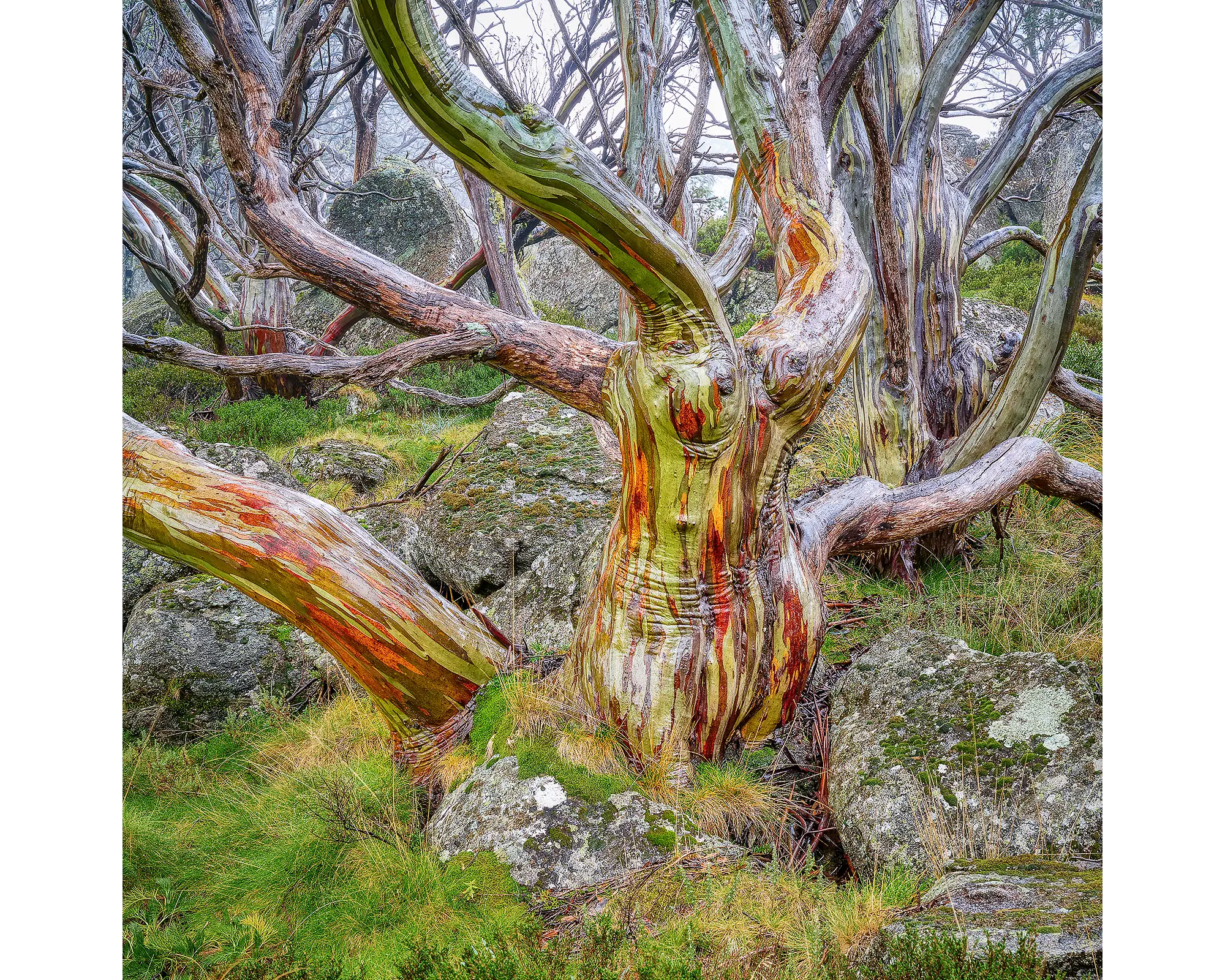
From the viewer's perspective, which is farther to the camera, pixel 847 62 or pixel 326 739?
pixel 326 739

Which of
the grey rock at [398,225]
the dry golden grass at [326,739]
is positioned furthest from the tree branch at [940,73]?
the grey rock at [398,225]

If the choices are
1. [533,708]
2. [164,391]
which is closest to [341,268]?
[533,708]

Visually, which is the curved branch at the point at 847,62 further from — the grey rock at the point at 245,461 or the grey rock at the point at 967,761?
the grey rock at the point at 245,461

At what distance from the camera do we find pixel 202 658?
3.87m

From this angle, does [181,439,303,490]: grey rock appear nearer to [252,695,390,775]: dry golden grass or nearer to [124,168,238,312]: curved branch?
[252,695,390,775]: dry golden grass

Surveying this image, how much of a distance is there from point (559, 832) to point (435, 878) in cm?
35

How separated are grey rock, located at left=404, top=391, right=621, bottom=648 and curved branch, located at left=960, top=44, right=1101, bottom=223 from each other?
2.60 meters

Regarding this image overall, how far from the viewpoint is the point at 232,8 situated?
3059 mm

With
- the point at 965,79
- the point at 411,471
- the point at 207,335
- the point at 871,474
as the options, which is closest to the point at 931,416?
the point at 871,474

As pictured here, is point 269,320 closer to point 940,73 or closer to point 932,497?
point 940,73

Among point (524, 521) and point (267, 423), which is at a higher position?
point (267, 423)

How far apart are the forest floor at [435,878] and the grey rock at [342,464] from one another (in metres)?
2.77

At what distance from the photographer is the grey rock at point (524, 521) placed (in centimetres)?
401

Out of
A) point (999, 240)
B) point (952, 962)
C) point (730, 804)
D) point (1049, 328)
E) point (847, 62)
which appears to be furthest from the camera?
point (999, 240)
